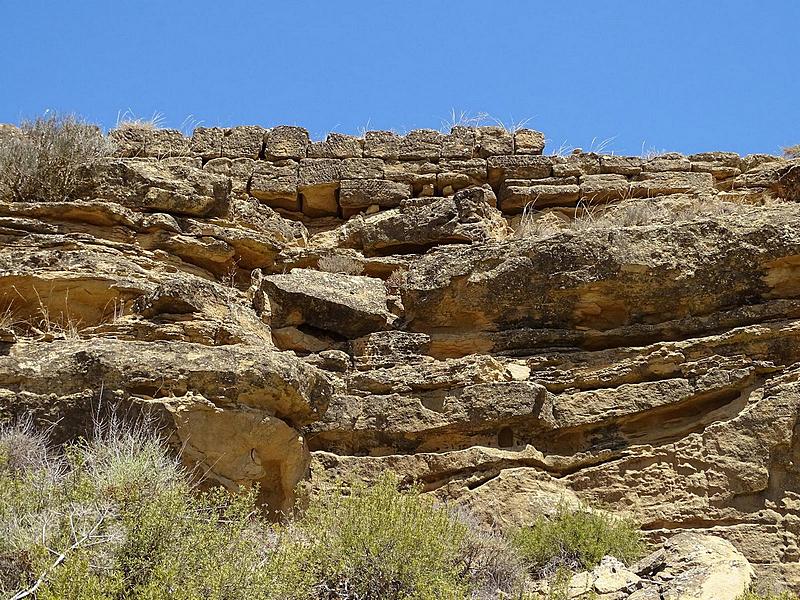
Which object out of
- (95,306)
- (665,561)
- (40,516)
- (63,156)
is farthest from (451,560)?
(63,156)

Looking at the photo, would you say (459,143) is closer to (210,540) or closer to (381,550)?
(381,550)

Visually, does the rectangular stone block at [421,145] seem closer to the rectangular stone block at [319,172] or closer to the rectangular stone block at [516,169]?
the rectangular stone block at [516,169]

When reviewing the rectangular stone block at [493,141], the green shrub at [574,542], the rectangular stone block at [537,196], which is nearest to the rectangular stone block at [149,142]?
the rectangular stone block at [493,141]

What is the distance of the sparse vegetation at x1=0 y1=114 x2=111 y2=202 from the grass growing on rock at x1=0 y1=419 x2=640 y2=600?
3645 mm

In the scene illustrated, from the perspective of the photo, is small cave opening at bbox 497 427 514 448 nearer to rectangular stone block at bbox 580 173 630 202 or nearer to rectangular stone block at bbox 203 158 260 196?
rectangular stone block at bbox 580 173 630 202

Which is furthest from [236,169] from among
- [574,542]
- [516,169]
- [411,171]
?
[574,542]

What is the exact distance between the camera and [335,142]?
13984 mm

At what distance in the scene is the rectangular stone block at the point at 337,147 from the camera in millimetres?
13867

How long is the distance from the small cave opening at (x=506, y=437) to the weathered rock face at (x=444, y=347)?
0.04ft

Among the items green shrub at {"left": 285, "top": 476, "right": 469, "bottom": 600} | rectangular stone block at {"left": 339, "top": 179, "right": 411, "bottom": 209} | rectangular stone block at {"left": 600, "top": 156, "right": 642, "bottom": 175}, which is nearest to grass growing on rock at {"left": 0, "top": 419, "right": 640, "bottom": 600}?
green shrub at {"left": 285, "top": 476, "right": 469, "bottom": 600}

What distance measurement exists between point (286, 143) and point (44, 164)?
120 inches

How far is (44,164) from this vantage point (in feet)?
39.3

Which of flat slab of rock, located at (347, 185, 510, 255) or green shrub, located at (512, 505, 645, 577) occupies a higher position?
flat slab of rock, located at (347, 185, 510, 255)

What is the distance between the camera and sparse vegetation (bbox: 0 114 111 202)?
11.8 meters
